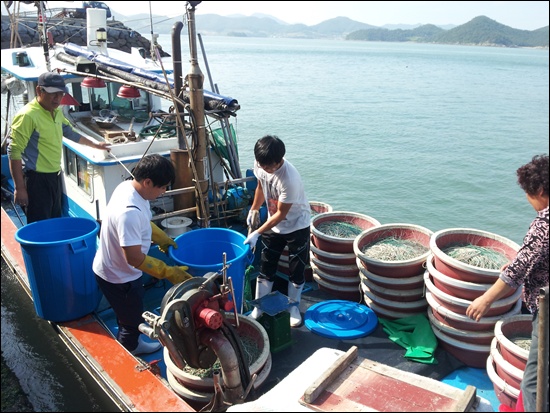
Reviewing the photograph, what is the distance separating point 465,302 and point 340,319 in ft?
3.45

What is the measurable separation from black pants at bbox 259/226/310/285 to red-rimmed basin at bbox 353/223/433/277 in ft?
1.50

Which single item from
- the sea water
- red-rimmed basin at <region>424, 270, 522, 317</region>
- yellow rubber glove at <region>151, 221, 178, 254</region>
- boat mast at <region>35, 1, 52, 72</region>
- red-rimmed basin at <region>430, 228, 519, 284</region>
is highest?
→ boat mast at <region>35, 1, 52, 72</region>

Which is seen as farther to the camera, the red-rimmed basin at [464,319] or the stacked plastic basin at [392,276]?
the stacked plastic basin at [392,276]

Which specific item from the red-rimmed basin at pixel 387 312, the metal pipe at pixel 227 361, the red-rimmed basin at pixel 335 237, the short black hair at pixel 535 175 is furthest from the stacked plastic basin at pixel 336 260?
the short black hair at pixel 535 175

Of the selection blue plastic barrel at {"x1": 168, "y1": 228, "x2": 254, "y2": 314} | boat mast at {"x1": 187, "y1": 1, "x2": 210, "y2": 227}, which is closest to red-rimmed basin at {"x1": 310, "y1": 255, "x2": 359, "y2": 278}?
blue plastic barrel at {"x1": 168, "y1": 228, "x2": 254, "y2": 314}

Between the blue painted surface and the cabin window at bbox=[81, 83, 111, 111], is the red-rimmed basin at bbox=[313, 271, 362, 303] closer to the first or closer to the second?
the blue painted surface

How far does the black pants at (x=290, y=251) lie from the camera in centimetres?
392

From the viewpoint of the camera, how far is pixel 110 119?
5.76m

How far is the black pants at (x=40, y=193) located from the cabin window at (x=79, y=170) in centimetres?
42

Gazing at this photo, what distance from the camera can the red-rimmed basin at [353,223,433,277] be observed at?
3.83 meters

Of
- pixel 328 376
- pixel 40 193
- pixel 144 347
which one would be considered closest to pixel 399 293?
pixel 328 376

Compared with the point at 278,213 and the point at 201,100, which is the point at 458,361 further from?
the point at 201,100

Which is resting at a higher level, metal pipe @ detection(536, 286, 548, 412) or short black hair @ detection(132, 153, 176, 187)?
short black hair @ detection(132, 153, 176, 187)

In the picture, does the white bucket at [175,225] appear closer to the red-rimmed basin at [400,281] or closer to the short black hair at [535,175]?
the red-rimmed basin at [400,281]
